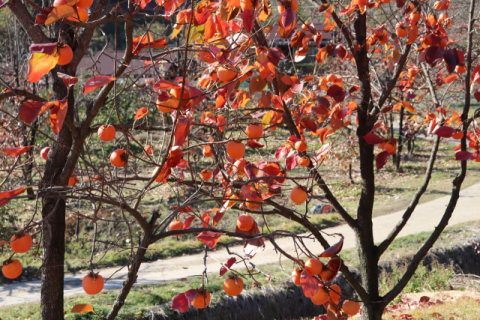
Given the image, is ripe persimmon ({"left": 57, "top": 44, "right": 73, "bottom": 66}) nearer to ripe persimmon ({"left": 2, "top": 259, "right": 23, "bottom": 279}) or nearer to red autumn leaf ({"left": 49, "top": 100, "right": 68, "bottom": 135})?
red autumn leaf ({"left": 49, "top": 100, "right": 68, "bottom": 135})

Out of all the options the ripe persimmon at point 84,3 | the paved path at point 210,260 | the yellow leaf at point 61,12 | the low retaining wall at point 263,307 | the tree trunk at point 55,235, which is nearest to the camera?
the yellow leaf at point 61,12

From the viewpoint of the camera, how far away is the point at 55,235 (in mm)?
1898

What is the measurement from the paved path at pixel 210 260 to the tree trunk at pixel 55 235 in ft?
13.9

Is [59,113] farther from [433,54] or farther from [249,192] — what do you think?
[433,54]

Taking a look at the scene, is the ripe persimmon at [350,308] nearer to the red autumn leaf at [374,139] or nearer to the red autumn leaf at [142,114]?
the red autumn leaf at [374,139]

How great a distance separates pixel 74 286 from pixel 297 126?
207 inches

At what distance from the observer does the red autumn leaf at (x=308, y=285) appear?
49.3 inches

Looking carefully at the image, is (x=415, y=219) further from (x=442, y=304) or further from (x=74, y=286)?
(x=74, y=286)

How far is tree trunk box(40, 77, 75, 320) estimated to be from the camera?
72.9 inches

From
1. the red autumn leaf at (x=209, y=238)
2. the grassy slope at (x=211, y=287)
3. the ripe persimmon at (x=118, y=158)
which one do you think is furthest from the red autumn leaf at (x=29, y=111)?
the grassy slope at (x=211, y=287)

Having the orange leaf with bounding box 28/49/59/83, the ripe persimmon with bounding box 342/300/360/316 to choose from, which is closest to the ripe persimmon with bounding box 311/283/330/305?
the ripe persimmon with bounding box 342/300/360/316

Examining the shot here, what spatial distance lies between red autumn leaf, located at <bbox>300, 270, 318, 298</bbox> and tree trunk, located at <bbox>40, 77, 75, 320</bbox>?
117cm

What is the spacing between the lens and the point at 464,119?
2367 millimetres

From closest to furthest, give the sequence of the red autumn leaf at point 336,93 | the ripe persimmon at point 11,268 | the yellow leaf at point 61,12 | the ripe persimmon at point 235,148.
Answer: the yellow leaf at point 61,12, the ripe persimmon at point 11,268, the ripe persimmon at point 235,148, the red autumn leaf at point 336,93
